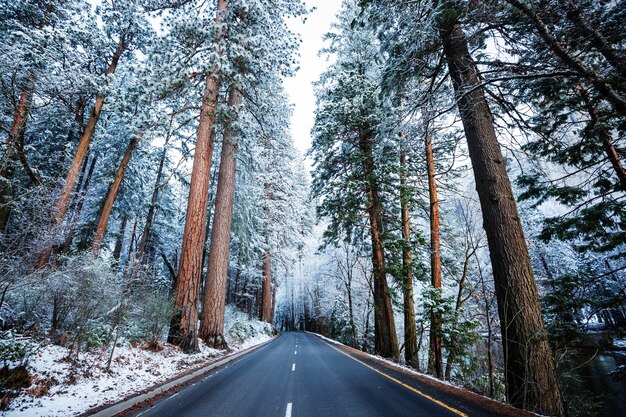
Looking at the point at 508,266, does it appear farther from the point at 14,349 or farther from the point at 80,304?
the point at 80,304

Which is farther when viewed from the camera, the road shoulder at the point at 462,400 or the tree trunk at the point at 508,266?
the tree trunk at the point at 508,266

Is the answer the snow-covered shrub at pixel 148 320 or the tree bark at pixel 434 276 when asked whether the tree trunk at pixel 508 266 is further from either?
the snow-covered shrub at pixel 148 320

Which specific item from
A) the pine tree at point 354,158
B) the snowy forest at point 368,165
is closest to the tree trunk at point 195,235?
the snowy forest at point 368,165

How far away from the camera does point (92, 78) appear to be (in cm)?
1195

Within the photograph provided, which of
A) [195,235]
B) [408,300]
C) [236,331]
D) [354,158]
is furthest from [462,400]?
[236,331]

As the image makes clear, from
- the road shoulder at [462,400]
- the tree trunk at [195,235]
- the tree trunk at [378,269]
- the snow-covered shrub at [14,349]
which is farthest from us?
the tree trunk at [378,269]

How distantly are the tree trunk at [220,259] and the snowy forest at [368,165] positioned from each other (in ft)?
0.32

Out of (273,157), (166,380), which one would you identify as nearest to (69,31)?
(166,380)

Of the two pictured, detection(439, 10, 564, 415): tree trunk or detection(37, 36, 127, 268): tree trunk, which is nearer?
detection(439, 10, 564, 415): tree trunk

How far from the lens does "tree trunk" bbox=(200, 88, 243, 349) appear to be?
11.4 metres

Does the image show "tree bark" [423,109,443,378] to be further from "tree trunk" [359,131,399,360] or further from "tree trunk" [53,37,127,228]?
"tree trunk" [53,37,127,228]

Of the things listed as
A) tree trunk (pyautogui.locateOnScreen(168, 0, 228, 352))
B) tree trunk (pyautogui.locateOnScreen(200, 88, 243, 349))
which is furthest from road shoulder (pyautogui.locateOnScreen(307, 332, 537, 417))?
tree trunk (pyautogui.locateOnScreen(200, 88, 243, 349))

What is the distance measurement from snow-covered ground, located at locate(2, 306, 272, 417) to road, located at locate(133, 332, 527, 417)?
2.90ft

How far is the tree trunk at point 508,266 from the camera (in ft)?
14.3
